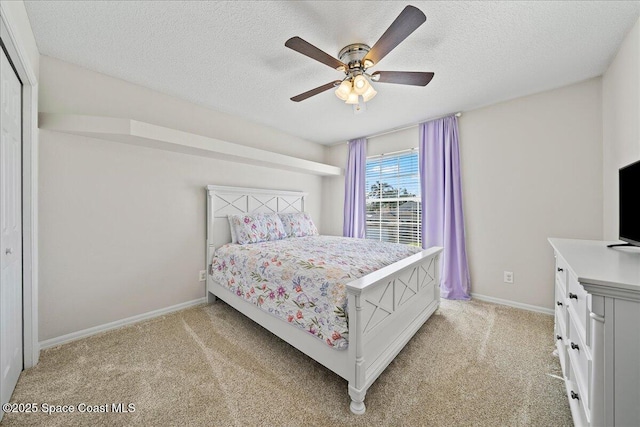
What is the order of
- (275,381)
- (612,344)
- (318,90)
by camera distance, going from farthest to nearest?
(318,90), (275,381), (612,344)

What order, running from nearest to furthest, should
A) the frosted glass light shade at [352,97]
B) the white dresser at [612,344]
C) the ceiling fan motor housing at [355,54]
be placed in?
the white dresser at [612,344] → the ceiling fan motor housing at [355,54] → the frosted glass light shade at [352,97]

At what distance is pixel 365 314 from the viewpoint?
1.43m

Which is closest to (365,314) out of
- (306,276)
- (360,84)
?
(306,276)

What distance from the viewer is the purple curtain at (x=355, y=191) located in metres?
4.01

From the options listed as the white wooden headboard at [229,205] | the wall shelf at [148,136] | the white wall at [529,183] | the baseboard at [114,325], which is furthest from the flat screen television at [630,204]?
the baseboard at [114,325]

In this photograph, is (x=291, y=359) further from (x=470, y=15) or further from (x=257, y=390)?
(x=470, y=15)

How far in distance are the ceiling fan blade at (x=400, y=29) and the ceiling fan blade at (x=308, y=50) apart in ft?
0.88

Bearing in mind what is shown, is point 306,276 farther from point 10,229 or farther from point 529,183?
point 529,183

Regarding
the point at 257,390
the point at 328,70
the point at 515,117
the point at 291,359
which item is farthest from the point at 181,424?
the point at 515,117

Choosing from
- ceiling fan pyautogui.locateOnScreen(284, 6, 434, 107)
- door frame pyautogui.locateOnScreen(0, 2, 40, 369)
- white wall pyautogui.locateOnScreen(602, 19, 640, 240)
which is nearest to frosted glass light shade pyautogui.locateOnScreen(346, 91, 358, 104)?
ceiling fan pyautogui.locateOnScreen(284, 6, 434, 107)

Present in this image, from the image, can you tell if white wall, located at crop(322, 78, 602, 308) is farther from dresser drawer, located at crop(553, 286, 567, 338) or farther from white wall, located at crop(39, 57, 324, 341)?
white wall, located at crop(39, 57, 324, 341)

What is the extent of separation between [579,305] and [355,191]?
10.2 feet

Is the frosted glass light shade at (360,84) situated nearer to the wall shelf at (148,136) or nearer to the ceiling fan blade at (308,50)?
the ceiling fan blade at (308,50)

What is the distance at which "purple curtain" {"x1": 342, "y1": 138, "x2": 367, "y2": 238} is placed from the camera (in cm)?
401
